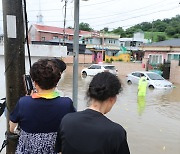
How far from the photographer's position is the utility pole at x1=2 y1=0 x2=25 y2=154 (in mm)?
2553

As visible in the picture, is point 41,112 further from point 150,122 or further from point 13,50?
point 150,122

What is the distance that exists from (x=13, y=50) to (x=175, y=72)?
24553 mm

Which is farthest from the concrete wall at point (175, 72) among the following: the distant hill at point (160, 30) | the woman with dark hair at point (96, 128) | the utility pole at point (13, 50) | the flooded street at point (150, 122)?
the distant hill at point (160, 30)

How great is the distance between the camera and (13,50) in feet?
8.55

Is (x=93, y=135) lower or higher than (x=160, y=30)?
lower

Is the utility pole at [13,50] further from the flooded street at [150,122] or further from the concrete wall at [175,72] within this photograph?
the concrete wall at [175,72]

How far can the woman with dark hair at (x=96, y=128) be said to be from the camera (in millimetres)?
1710

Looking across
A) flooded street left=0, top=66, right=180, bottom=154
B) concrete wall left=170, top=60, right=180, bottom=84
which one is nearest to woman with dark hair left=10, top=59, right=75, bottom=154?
flooded street left=0, top=66, right=180, bottom=154

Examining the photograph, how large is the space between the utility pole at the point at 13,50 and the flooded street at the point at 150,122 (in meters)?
1.20

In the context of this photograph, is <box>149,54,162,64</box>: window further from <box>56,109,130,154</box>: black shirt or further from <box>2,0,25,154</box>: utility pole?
<box>56,109,130,154</box>: black shirt

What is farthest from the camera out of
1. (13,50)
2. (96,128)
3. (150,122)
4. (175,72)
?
(175,72)

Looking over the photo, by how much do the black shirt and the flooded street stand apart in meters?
1.85

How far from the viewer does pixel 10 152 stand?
2.74 meters

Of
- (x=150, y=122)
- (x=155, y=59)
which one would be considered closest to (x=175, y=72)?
(x=155, y=59)
